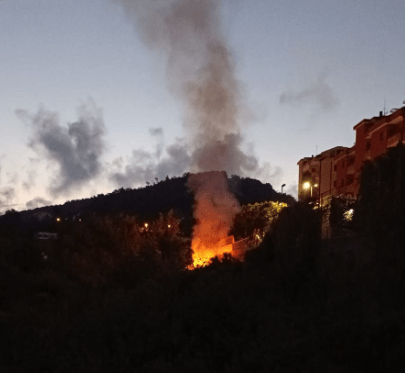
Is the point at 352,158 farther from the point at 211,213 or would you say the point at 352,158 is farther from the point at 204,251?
the point at 204,251

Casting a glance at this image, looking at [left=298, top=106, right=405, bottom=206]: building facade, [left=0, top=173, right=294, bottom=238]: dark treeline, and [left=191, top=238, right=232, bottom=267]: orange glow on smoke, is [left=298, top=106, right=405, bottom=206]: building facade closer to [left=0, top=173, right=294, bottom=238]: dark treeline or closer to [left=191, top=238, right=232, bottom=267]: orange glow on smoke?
[left=191, top=238, right=232, bottom=267]: orange glow on smoke

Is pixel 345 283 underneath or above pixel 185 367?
above

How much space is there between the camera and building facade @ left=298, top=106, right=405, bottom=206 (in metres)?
42.6

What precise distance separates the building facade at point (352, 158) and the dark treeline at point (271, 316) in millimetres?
14017

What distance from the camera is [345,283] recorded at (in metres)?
18.6

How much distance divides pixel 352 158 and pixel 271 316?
1598 inches

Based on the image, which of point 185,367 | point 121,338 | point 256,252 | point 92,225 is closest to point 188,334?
point 121,338

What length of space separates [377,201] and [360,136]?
34903mm

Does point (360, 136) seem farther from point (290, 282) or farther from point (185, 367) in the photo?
point (185, 367)

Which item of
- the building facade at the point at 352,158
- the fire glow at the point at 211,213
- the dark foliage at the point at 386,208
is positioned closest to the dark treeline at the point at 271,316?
the dark foliage at the point at 386,208

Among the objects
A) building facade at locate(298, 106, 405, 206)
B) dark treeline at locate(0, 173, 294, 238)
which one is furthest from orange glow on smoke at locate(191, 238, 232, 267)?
dark treeline at locate(0, 173, 294, 238)

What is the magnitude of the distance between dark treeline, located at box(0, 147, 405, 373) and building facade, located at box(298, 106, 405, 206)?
46.0 feet

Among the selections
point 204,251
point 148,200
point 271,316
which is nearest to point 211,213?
point 204,251

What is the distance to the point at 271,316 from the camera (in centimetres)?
1641
